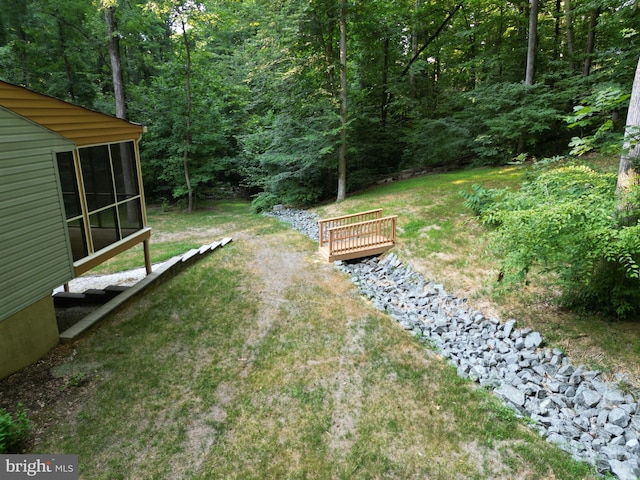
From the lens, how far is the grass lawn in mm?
3900

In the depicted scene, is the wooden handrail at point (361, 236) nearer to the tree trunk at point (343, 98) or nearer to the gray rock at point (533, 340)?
the gray rock at point (533, 340)

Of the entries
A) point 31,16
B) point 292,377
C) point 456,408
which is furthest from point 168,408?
point 31,16

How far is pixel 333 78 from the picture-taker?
15.2m

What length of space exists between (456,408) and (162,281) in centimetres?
650

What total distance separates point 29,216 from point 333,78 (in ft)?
42.5

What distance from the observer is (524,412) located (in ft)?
14.7

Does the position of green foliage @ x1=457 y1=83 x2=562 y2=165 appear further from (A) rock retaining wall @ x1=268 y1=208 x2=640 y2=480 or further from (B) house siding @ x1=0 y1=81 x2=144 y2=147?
(B) house siding @ x1=0 y1=81 x2=144 y2=147

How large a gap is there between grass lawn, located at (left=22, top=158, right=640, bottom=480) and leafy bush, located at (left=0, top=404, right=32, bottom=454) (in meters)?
0.21

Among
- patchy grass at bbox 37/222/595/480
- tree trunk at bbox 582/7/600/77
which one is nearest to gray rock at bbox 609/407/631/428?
patchy grass at bbox 37/222/595/480

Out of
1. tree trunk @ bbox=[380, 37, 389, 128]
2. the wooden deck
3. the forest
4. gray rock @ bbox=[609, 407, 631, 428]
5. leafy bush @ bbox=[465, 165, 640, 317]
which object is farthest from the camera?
tree trunk @ bbox=[380, 37, 389, 128]

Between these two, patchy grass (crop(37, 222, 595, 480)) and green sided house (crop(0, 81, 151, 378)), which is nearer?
patchy grass (crop(37, 222, 595, 480))

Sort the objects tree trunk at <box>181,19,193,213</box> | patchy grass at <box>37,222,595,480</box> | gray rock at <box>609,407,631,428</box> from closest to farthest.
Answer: patchy grass at <box>37,222,595,480</box> < gray rock at <box>609,407,631,428</box> < tree trunk at <box>181,19,193,213</box>

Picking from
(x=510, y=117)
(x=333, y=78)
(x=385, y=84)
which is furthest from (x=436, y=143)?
(x=333, y=78)

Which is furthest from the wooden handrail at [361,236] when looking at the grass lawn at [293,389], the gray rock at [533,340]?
the gray rock at [533,340]
